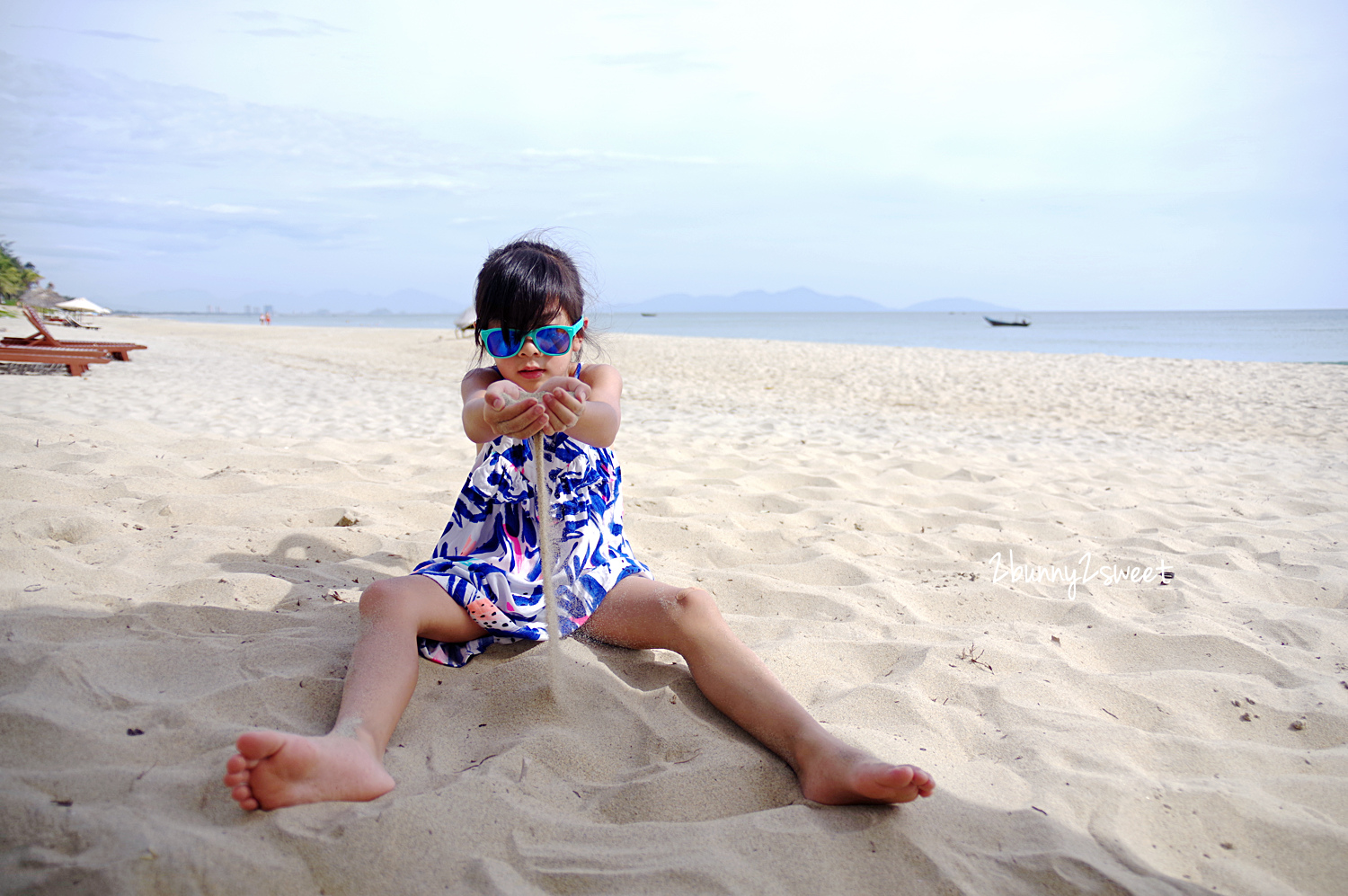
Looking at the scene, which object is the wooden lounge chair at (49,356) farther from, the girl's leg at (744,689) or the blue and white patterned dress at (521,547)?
the girl's leg at (744,689)

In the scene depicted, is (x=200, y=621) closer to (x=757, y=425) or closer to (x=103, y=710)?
(x=103, y=710)

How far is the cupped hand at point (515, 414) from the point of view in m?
→ 1.77

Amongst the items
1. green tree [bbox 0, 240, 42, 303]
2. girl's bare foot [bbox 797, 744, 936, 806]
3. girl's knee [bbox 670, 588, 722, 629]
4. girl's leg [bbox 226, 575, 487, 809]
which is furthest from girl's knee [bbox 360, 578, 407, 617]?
green tree [bbox 0, 240, 42, 303]

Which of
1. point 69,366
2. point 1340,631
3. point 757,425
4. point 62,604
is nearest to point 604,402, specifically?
point 62,604

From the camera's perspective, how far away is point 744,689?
1.81m

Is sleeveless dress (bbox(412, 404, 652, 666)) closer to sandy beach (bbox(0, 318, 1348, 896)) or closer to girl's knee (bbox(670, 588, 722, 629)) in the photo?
sandy beach (bbox(0, 318, 1348, 896))

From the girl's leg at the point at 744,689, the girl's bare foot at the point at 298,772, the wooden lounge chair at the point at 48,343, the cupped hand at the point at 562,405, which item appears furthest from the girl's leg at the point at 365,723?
the wooden lounge chair at the point at 48,343

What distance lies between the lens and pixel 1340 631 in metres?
2.37

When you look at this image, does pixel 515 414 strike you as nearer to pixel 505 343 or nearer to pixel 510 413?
pixel 510 413

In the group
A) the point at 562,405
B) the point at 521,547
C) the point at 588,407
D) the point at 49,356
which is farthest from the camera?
the point at 49,356

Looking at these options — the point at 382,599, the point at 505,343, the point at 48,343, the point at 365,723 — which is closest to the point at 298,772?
the point at 365,723

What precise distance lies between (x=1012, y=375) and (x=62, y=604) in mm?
12252

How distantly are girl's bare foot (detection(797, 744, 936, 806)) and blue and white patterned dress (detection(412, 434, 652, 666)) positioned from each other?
784 mm

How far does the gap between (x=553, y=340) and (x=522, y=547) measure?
60 cm
